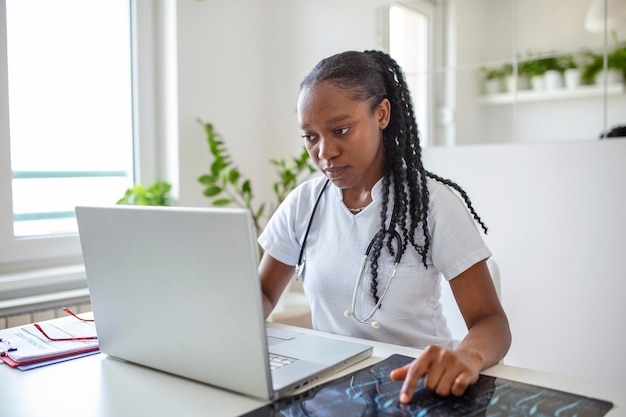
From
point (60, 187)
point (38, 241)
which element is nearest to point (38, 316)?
point (38, 241)

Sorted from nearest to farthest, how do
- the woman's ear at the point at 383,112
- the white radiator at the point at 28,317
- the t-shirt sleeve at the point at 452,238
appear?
1. the t-shirt sleeve at the point at 452,238
2. the woman's ear at the point at 383,112
3. the white radiator at the point at 28,317

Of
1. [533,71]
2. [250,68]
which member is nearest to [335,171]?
[533,71]

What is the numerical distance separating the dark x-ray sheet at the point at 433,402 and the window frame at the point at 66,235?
1559 mm

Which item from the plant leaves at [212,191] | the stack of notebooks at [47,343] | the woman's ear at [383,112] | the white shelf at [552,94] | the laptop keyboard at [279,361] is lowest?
the stack of notebooks at [47,343]

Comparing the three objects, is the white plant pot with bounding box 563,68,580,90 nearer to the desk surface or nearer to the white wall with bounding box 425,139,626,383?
the white wall with bounding box 425,139,626,383

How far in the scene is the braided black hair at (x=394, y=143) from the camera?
1249 millimetres

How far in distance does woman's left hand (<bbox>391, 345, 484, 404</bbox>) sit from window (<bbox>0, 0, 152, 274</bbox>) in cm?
186

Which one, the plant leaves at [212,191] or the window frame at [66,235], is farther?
the plant leaves at [212,191]

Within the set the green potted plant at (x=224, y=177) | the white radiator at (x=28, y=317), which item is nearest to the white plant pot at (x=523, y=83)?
the green potted plant at (x=224, y=177)

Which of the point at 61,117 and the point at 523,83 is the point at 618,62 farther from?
the point at 61,117

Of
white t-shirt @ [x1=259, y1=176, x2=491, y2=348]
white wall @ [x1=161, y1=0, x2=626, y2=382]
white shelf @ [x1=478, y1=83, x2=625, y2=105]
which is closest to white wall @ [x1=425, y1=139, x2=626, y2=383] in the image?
white wall @ [x1=161, y1=0, x2=626, y2=382]

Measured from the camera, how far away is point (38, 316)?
2.03m

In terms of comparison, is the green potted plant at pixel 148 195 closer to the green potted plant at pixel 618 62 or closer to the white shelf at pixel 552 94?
the white shelf at pixel 552 94

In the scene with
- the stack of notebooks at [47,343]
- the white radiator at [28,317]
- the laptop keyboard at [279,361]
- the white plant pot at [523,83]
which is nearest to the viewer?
the laptop keyboard at [279,361]
